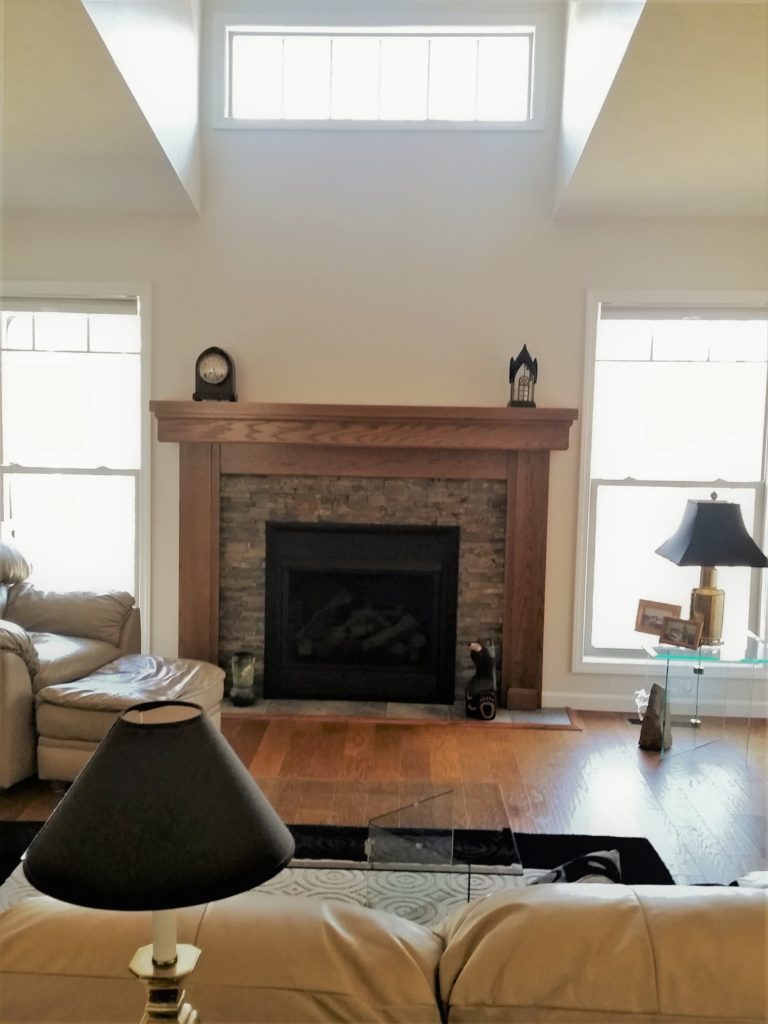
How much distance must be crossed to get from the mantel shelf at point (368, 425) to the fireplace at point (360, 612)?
0.53m

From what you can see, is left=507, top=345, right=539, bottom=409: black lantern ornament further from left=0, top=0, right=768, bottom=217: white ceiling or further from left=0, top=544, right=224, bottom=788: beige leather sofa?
left=0, top=544, right=224, bottom=788: beige leather sofa

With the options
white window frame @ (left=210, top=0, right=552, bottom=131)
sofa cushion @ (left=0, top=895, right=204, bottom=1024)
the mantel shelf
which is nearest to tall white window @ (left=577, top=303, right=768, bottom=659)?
the mantel shelf

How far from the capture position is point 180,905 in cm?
75

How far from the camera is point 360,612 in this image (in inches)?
168

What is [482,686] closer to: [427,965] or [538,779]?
[538,779]

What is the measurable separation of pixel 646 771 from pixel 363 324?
273 centimetres

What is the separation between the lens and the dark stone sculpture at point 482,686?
399 cm

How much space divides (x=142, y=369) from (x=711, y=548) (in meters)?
3.16

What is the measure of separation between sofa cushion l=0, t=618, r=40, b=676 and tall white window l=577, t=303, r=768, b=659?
Result: 2.82 meters

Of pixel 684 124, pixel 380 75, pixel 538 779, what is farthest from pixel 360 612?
pixel 380 75

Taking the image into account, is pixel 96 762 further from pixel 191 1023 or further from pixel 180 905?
pixel 191 1023

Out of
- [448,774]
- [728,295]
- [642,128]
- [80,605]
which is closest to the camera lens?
[642,128]

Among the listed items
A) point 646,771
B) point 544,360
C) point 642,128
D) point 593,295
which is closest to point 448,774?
point 646,771

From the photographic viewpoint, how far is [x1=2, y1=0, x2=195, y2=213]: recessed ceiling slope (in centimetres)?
262
